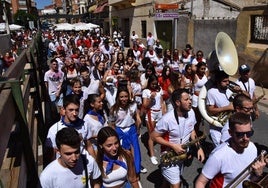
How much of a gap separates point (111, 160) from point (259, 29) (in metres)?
10.7

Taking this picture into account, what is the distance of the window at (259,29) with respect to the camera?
11406mm

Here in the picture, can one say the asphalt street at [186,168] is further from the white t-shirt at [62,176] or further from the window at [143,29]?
the window at [143,29]

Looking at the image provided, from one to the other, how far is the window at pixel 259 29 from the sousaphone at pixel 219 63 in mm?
7126

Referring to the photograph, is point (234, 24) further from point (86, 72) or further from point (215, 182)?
point (215, 182)

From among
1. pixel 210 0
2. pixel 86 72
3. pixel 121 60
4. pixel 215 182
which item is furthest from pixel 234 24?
pixel 215 182

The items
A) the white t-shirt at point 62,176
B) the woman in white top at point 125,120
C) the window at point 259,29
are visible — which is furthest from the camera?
the window at point 259,29

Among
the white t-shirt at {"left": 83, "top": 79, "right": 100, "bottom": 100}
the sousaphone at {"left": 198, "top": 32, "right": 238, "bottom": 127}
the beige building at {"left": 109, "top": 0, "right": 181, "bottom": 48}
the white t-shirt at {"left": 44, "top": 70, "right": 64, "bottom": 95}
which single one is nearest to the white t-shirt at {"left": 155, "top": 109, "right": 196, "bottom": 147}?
the sousaphone at {"left": 198, "top": 32, "right": 238, "bottom": 127}

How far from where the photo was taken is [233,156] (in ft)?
9.05

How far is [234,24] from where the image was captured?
1358cm

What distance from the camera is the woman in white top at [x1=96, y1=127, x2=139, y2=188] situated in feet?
10.1

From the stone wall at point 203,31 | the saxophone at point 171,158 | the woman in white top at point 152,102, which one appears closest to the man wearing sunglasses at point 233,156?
the saxophone at point 171,158

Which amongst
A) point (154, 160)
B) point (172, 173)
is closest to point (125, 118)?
point (172, 173)

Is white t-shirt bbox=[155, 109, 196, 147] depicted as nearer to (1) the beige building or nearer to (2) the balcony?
(1) the beige building

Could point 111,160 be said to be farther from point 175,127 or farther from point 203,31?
point 203,31
